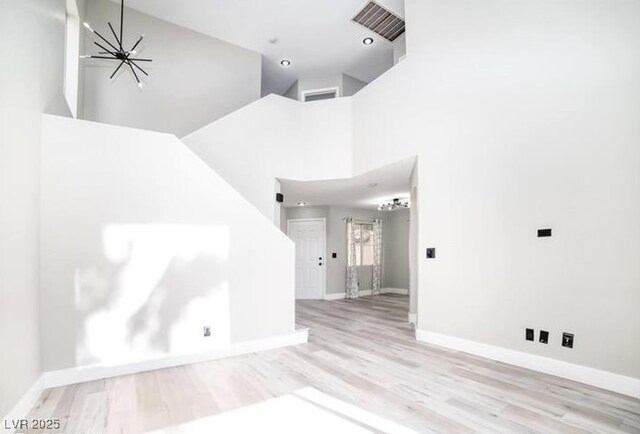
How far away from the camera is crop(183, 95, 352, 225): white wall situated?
5242 mm

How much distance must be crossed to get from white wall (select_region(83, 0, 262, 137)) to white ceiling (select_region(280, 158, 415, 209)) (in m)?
2.24

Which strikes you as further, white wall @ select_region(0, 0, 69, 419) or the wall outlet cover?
Answer: the wall outlet cover

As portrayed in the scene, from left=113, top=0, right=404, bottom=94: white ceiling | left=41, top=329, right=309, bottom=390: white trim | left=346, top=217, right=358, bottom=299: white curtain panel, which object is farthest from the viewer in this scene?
left=346, top=217, right=358, bottom=299: white curtain panel

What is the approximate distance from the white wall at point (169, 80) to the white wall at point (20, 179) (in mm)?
2588

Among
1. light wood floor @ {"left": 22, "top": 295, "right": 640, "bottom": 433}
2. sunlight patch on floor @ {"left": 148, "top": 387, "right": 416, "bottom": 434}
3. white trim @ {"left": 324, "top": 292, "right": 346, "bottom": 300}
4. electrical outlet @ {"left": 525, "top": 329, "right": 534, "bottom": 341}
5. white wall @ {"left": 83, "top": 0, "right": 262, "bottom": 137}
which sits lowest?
white trim @ {"left": 324, "top": 292, "right": 346, "bottom": 300}

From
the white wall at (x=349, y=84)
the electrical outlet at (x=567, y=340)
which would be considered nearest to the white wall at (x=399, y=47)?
the white wall at (x=349, y=84)

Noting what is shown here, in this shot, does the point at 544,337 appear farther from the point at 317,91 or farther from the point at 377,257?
the point at 317,91

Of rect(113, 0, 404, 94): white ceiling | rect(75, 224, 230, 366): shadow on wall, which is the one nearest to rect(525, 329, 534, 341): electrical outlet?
rect(75, 224, 230, 366): shadow on wall

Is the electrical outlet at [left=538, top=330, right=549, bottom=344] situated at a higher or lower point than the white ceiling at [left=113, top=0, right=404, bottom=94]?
lower

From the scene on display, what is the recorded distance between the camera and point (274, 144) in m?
5.67

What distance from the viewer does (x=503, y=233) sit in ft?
11.4

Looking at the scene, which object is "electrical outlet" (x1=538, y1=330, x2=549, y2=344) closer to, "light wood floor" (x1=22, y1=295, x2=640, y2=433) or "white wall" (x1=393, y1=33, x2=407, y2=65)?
"light wood floor" (x1=22, y1=295, x2=640, y2=433)

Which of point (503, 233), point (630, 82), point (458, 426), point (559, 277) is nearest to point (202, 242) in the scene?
point (458, 426)

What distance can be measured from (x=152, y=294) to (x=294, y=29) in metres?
5.30
